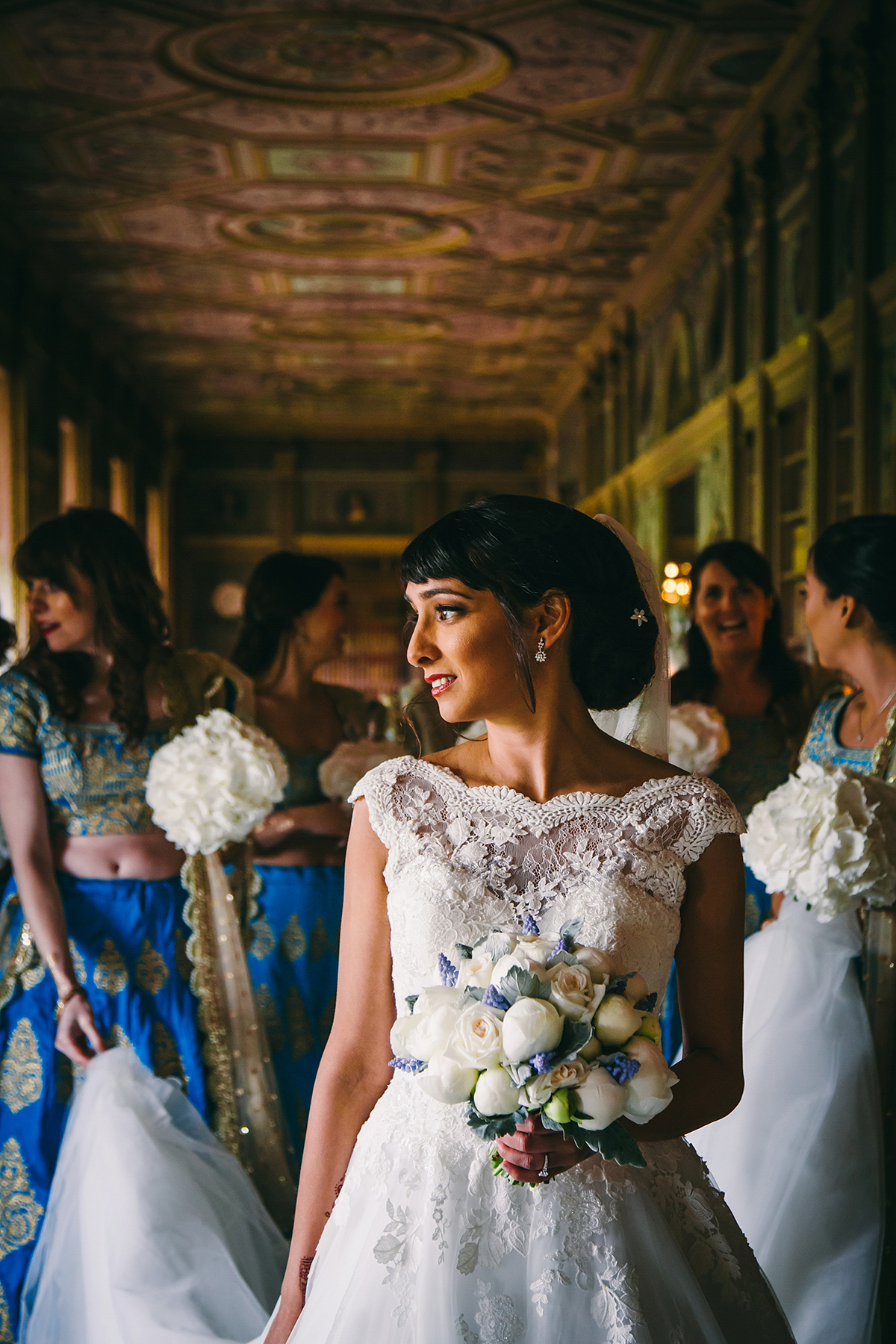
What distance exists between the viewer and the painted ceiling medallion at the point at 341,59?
626 cm

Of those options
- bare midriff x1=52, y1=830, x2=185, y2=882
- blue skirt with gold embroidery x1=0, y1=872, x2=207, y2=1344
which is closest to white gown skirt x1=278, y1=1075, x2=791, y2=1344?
blue skirt with gold embroidery x1=0, y1=872, x2=207, y2=1344

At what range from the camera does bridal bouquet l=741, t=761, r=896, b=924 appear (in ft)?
8.24

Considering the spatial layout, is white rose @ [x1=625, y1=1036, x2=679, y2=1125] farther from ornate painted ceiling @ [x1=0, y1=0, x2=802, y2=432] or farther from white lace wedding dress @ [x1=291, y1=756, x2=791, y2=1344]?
ornate painted ceiling @ [x1=0, y1=0, x2=802, y2=432]

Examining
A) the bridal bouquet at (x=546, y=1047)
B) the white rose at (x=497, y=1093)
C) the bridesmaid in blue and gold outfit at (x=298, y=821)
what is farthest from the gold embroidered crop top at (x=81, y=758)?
the white rose at (x=497, y=1093)

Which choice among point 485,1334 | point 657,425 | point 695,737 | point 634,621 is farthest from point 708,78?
point 485,1334

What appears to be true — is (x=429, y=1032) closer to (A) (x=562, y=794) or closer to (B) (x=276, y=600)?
(A) (x=562, y=794)

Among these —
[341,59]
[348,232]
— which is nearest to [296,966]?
[341,59]

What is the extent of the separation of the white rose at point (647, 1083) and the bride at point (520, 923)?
0.15 meters

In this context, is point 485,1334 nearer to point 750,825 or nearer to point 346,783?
point 750,825

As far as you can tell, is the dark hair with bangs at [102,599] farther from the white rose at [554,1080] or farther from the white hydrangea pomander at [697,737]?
the white rose at [554,1080]

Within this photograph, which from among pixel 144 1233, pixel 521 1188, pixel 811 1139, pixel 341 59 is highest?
pixel 341 59

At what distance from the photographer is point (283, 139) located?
7.63 m

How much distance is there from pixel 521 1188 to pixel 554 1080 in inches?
12.4

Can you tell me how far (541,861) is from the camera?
170cm
